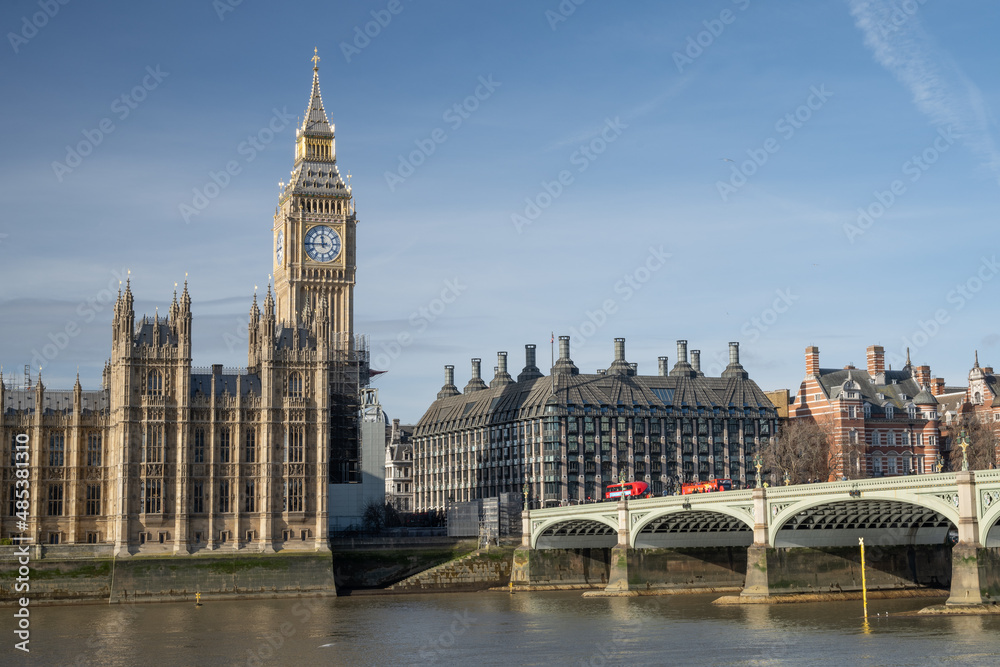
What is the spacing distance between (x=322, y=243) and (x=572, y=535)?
5581 cm

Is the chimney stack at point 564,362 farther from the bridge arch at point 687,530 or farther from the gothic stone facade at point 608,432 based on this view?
the bridge arch at point 687,530

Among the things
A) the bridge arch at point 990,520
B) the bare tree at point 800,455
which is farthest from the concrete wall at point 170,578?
the bare tree at point 800,455

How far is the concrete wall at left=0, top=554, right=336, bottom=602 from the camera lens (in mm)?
125500

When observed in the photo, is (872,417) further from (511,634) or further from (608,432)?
(511,634)

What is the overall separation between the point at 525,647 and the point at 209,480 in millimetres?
56471

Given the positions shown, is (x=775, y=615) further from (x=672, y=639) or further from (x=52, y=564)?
(x=52, y=564)

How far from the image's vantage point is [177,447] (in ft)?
440

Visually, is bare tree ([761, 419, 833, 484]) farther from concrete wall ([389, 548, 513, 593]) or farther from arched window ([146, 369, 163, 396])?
arched window ([146, 369, 163, 396])

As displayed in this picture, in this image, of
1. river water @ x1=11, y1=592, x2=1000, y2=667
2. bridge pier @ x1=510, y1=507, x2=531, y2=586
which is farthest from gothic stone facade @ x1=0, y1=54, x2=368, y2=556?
bridge pier @ x1=510, y1=507, x2=531, y2=586

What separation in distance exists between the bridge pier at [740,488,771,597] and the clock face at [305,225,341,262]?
8264cm

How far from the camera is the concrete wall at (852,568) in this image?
11081 centimetres

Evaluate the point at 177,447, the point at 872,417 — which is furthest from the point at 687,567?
the point at 872,417

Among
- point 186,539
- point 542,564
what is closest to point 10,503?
point 186,539

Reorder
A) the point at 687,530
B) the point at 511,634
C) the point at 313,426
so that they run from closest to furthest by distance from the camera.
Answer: the point at 511,634, the point at 687,530, the point at 313,426
